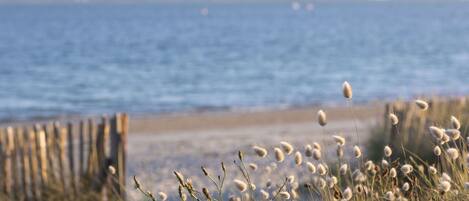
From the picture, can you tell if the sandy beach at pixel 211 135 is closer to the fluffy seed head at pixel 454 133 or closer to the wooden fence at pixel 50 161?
the wooden fence at pixel 50 161

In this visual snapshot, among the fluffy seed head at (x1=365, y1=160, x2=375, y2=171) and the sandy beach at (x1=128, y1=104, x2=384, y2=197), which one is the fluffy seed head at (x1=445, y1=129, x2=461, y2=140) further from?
the sandy beach at (x1=128, y1=104, x2=384, y2=197)

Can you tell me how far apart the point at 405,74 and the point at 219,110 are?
58.4 ft

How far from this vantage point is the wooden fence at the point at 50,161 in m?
8.76

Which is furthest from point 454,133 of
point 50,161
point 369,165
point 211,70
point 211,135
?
point 211,70

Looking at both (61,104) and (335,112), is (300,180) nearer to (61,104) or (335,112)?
(335,112)

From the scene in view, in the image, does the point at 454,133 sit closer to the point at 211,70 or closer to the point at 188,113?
the point at 188,113

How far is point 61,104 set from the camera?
2927 cm

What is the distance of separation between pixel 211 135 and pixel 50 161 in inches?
400

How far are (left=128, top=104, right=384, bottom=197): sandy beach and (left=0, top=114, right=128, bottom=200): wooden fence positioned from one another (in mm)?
1530

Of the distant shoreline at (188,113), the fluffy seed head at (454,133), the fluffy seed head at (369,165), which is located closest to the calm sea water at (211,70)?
the distant shoreline at (188,113)

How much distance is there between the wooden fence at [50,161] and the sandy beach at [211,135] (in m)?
1.53

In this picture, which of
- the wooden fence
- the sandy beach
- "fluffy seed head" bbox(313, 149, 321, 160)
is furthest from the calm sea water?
"fluffy seed head" bbox(313, 149, 321, 160)

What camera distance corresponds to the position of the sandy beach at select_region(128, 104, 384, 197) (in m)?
13.9

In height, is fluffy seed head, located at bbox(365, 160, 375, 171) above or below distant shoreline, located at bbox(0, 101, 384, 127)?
above
